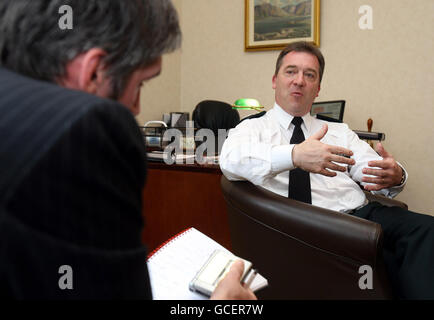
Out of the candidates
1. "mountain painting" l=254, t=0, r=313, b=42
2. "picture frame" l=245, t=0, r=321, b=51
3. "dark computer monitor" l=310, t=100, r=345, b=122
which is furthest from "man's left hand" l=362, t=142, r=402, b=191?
"mountain painting" l=254, t=0, r=313, b=42

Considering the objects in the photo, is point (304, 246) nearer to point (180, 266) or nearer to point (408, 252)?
point (408, 252)

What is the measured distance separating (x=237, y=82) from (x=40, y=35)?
3.29 metres

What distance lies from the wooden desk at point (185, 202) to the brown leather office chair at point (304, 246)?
1.42ft

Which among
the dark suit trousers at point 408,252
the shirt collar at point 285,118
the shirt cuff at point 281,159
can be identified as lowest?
the dark suit trousers at point 408,252

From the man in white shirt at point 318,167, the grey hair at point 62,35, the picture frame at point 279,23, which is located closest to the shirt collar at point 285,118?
the man in white shirt at point 318,167

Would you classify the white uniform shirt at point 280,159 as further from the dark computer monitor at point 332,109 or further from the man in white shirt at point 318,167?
the dark computer monitor at point 332,109

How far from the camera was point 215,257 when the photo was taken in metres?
0.79

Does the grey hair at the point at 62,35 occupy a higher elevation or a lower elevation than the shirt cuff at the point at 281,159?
higher

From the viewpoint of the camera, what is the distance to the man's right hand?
129 centimetres

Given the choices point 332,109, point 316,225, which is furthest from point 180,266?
point 332,109

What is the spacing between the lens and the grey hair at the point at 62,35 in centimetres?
47

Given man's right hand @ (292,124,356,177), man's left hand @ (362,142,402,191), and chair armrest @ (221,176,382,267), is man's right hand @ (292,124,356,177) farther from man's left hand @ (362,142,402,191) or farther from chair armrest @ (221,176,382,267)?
man's left hand @ (362,142,402,191)
